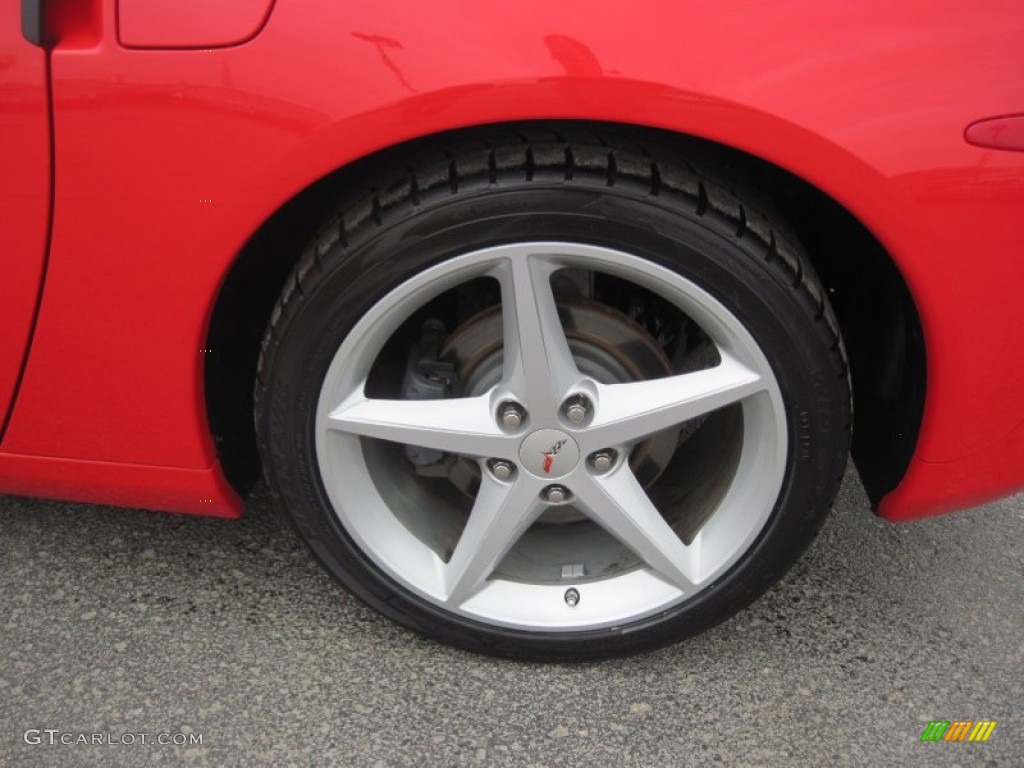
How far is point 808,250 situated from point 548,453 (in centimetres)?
61

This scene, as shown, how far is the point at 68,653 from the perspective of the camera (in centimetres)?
172

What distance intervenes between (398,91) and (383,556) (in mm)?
790

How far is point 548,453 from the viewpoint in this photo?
5.08ft

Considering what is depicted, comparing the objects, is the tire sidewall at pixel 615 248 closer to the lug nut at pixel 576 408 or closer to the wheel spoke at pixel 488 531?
the wheel spoke at pixel 488 531

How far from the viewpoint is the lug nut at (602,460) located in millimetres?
1579

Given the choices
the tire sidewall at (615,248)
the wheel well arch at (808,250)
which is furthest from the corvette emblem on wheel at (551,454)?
the wheel well arch at (808,250)

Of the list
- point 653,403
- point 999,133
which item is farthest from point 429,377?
point 999,133

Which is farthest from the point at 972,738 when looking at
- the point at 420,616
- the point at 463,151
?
the point at 463,151

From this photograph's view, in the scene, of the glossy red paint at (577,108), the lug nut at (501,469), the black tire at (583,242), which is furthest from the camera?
the lug nut at (501,469)

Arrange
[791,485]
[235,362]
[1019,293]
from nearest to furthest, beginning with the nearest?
[1019,293], [791,485], [235,362]

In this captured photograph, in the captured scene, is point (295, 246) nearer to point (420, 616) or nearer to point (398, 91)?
point (398, 91)
